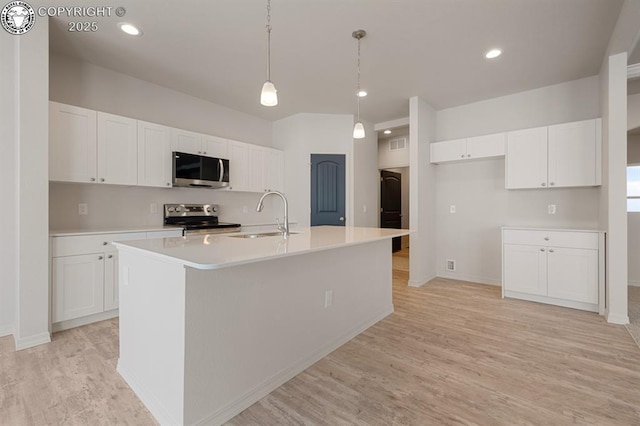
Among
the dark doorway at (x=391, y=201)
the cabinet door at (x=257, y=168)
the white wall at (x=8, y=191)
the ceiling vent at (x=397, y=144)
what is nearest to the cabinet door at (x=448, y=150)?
the ceiling vent at (x=397, y=144)

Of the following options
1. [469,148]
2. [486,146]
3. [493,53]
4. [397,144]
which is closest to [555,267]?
[486,146]

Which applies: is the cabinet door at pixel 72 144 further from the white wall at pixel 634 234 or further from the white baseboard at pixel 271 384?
the white wall at pixel 634 234

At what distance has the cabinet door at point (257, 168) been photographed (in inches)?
186

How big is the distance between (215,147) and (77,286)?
92.5 inches

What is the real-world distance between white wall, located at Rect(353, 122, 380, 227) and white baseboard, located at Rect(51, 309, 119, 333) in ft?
12.0

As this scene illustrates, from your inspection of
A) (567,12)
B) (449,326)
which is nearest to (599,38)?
(567,12)

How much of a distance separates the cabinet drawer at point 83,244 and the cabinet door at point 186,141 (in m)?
1.30

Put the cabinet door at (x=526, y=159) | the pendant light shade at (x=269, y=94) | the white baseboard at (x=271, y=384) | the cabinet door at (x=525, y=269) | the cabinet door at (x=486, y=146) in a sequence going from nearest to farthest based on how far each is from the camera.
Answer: the white baseboard at (x=271, y=384) < the pendant light shade at (x=269, y=94) < the cabinet door at (x=525, y=269) < the cabinet door at (x=526, y=159) < the cabinet door at (x=486, y=146)

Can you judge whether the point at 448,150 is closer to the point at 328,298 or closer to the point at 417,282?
the point at 417,282

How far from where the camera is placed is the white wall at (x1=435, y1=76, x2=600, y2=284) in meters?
3.68

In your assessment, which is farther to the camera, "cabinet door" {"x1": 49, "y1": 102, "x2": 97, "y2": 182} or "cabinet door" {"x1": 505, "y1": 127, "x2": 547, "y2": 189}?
"cabinet door" {"x1": 505, "y1": 127, "x2": 547, "y2": 189}

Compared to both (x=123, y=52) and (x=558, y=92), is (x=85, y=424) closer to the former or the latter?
(x=123, y=52)

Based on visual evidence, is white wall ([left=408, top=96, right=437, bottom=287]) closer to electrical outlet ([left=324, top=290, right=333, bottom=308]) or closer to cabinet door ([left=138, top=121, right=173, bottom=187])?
electrical outlet ([left=324, top=290, right=333, bottom=308])

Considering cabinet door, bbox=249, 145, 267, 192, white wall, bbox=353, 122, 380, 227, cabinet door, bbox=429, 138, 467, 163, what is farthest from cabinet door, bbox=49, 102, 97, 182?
cabinet door, bbox=429, 138, 467, 163
